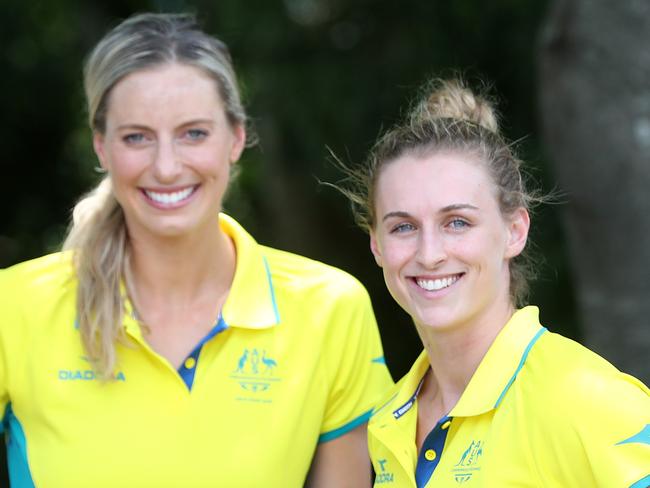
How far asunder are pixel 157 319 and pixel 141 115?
58 centimetres

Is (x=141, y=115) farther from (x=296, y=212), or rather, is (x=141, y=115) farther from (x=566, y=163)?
(x=296, y=212)

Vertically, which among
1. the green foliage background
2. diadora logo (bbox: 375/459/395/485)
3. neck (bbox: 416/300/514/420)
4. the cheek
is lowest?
diadora logo (bbox: 375/459/395/485)

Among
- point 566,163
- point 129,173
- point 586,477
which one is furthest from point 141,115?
point 566,163

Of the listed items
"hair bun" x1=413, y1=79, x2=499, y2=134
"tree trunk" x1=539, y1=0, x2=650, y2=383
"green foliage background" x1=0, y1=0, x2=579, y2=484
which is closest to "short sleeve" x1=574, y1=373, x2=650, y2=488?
"hair bun" x1=413, y1=79, x2=499, y2=134

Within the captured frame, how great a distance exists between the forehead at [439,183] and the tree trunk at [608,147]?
1.79 m

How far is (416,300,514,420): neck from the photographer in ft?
9.58

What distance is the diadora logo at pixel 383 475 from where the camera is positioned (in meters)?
3.02

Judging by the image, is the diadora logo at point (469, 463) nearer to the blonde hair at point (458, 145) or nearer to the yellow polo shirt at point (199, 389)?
the blonde hair at point (458, 145)

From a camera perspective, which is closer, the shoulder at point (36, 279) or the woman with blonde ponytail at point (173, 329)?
the woman with blonde ponytail at point (173, 329)

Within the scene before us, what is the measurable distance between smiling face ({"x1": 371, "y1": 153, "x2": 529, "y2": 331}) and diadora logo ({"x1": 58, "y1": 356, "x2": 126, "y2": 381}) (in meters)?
0.83

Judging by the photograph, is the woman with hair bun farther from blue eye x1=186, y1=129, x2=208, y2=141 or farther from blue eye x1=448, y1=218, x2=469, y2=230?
blue eye x1=186, y1=129, x2=208, y2=141

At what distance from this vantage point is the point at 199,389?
3.24 meters

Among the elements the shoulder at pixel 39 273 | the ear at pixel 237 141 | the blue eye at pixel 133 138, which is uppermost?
the ear at pixel 237 141

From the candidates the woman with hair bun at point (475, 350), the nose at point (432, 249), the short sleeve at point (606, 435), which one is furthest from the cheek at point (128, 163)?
the short sleeve at point (606, 435)
